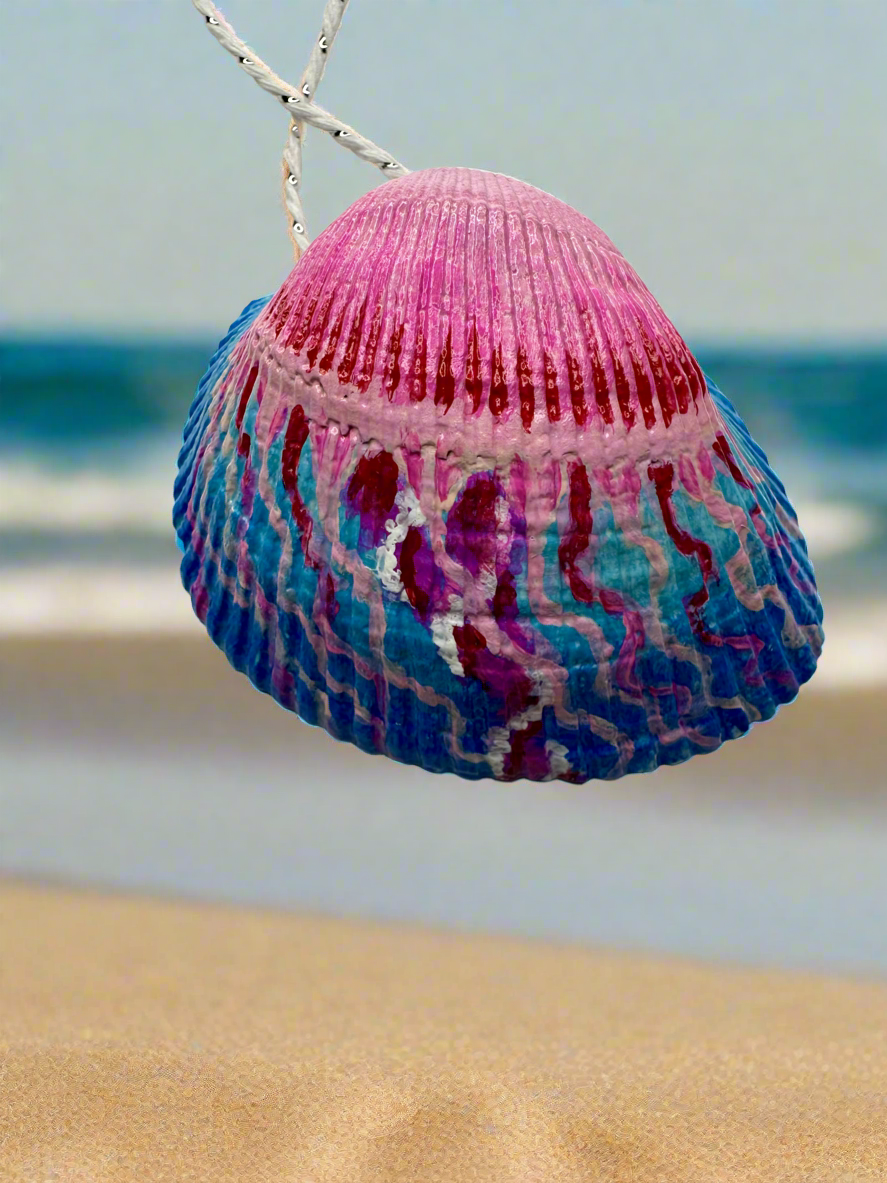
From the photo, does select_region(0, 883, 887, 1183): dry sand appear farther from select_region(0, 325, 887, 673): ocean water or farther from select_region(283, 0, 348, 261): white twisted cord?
select_region(0, 325, 887, 673): ocean water

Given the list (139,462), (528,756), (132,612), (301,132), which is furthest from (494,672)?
(139,462)

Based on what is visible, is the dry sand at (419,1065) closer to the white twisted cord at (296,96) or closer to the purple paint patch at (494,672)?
the purple paint patch at (494,672)

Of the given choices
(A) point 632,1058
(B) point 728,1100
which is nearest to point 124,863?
(A) point 632,1058

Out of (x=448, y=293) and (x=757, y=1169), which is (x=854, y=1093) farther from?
(x=448, y=293)

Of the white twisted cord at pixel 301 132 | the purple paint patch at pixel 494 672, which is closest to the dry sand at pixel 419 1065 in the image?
the purple paint patch at pixel 494 672

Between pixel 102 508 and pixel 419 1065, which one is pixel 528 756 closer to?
pixel 419 1065

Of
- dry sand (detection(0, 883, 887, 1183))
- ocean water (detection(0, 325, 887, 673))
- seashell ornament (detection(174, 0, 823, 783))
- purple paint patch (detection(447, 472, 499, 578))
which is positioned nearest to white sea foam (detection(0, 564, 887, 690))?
ocean water (detection(0, 325, 887, 673))
